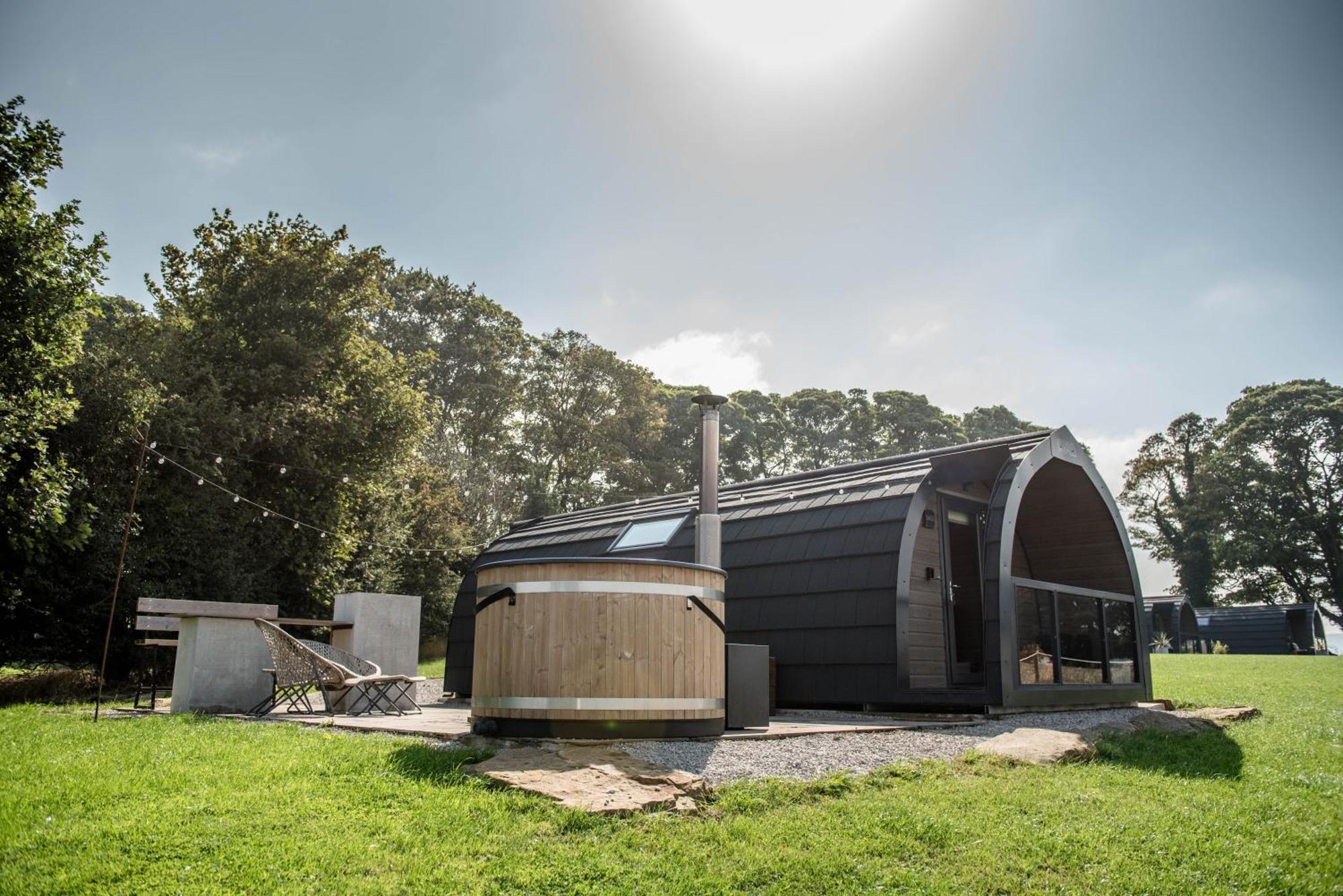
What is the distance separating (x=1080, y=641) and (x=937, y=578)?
1.75 meters

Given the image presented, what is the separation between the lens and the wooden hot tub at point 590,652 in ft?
20.0

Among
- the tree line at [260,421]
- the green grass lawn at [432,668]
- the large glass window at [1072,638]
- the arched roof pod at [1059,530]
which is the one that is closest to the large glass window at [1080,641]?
the large glass window at [1072,638]

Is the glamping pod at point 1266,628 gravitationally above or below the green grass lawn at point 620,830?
above

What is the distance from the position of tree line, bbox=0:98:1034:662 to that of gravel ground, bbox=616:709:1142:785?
7104mm

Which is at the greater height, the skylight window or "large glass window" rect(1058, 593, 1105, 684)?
the skylight window

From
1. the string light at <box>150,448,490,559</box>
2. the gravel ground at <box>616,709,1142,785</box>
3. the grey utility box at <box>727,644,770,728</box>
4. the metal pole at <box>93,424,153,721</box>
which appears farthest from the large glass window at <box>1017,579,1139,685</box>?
the string light at <box>150,448,490,559</box>

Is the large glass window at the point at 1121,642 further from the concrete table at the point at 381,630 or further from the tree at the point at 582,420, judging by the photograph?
the tree at the point at 582,420

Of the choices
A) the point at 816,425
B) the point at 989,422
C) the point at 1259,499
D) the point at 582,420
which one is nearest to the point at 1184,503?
the point at 1259,499

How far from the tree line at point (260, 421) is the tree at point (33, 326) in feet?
0.10

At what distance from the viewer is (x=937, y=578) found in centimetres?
1035

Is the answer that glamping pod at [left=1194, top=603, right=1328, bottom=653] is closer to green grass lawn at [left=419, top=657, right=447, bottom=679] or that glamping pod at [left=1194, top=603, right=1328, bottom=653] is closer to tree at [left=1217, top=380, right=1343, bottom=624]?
tree at [left=1217, top=380, right=1343, bottom=624]

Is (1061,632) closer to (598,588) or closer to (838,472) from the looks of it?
(838,472)

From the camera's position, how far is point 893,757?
6.14m

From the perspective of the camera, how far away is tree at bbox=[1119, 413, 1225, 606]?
39.9m
